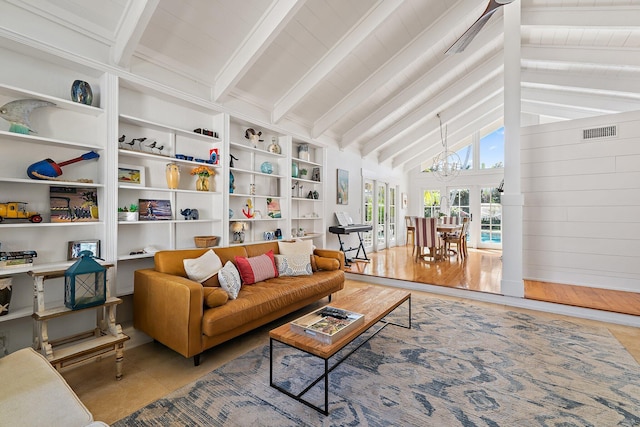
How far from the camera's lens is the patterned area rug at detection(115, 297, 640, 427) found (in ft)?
5.35

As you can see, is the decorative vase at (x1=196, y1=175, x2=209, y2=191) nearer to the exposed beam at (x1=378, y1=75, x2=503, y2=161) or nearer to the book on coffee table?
the book on coffee table

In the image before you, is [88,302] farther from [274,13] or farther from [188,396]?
[274,13]

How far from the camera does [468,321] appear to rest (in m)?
3.04

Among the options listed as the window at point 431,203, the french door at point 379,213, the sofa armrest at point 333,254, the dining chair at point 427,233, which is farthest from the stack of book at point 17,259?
the window at point 431,203

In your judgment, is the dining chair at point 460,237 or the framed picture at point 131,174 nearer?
the framed picture at point 131,174

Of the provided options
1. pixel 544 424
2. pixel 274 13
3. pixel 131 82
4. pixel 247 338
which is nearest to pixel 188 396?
pixel 247 338

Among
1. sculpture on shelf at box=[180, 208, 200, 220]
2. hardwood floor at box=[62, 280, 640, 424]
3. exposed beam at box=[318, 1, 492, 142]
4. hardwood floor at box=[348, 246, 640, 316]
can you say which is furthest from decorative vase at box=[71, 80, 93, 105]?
hardwood floor at box=[348, 246, 640, 316]

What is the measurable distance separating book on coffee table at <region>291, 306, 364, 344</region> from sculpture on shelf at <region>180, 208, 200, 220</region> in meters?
1.89

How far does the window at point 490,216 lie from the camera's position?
25.2ft

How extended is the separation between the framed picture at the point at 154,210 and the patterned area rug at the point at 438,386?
1.66m

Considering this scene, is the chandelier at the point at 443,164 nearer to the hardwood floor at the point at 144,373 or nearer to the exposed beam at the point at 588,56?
the exposed beam at the point at 588,56

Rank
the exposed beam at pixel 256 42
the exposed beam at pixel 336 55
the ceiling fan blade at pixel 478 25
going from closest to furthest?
1. the ceiling fan blade at pixel 478 25
2. the exposed beam at pixel 256 42
3. the exposed beam at pixel 336 55

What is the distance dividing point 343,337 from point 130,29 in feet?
9.49

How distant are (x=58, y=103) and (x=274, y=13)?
6.52 ft
